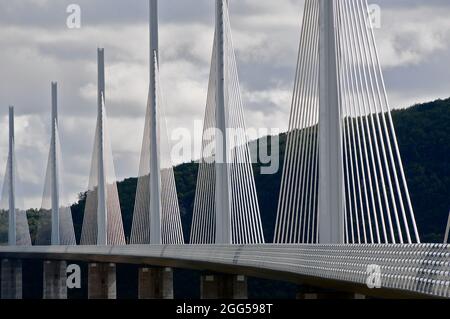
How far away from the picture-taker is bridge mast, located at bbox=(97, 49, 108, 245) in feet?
293

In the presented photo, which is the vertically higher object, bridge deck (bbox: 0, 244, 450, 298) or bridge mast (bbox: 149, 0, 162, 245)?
bridge mast (bbox: 149, 0, 162, 245)

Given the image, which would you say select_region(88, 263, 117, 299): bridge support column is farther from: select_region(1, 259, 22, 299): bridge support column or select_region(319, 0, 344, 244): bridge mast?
select_region(319, 0, 344, 244): bridge mast

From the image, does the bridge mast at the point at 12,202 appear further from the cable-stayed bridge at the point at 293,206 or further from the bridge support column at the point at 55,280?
the cable-stayed bridge at the point at 293,206

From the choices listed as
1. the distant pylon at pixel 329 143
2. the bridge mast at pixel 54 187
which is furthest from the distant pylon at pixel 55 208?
the distant pylon at pixel 329 143

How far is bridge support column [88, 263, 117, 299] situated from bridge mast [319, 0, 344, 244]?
57.4 metres

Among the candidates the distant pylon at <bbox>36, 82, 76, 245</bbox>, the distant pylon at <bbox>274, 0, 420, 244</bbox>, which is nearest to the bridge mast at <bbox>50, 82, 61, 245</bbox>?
the distant pylon at <bbox>36, 82, 76, 245</bbox>

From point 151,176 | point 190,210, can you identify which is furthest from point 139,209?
point 190,210

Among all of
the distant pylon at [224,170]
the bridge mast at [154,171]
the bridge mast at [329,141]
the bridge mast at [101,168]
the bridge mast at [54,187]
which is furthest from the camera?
the bridge mast at [54,187]

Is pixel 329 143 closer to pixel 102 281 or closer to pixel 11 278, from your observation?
pixel 102 281

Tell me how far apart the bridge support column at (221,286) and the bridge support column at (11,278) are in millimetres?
66497

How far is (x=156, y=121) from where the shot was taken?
7281 cm

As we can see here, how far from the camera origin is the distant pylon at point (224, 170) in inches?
2118

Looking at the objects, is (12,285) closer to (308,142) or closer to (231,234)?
(231,234)
